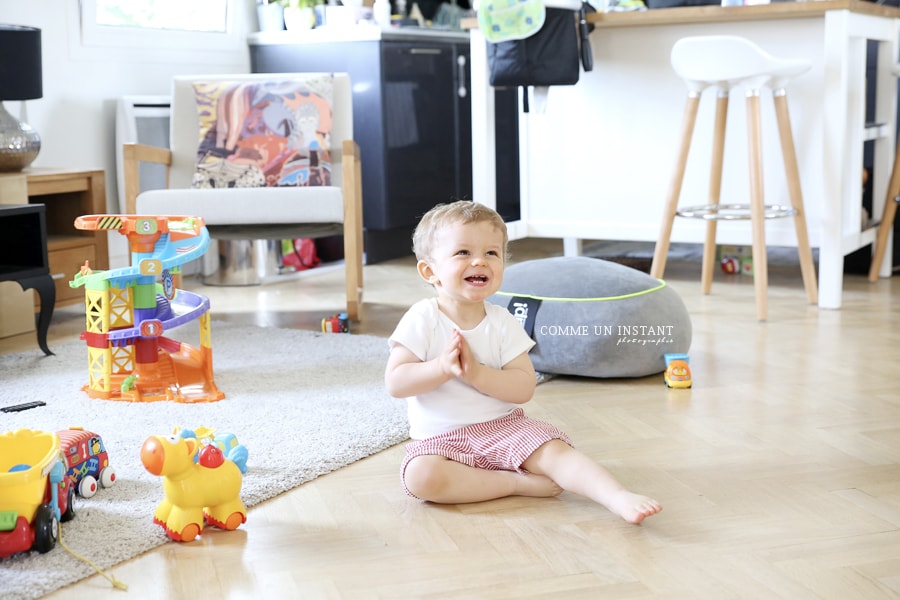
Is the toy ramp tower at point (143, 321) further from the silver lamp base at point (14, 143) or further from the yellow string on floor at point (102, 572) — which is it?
the silver lamp base at point (14, 143)

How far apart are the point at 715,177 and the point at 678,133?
1.13 feet

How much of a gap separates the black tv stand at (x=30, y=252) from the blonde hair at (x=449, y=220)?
1.60 meters

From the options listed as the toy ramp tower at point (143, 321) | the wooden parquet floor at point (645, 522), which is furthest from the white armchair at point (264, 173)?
the wooden parquet floor at point (645, 522)

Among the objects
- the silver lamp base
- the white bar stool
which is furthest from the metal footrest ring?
the silver lamp base

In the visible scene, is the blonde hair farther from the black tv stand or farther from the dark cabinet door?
the dark cabinet door

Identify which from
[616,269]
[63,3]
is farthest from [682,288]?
[63,3]

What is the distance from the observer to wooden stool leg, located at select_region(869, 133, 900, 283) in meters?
4.01

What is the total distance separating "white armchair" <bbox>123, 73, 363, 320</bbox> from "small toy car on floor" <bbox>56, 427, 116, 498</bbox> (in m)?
1.59

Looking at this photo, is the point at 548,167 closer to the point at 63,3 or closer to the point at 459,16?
the point at 459,16

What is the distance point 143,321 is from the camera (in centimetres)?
254

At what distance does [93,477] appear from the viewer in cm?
190

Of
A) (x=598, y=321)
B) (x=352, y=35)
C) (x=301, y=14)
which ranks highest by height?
(x=301, y=14)

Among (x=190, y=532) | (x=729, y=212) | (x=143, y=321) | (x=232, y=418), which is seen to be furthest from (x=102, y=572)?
(x=729, y=212)

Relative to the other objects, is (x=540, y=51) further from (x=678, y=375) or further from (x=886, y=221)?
(x=678, y=375)
